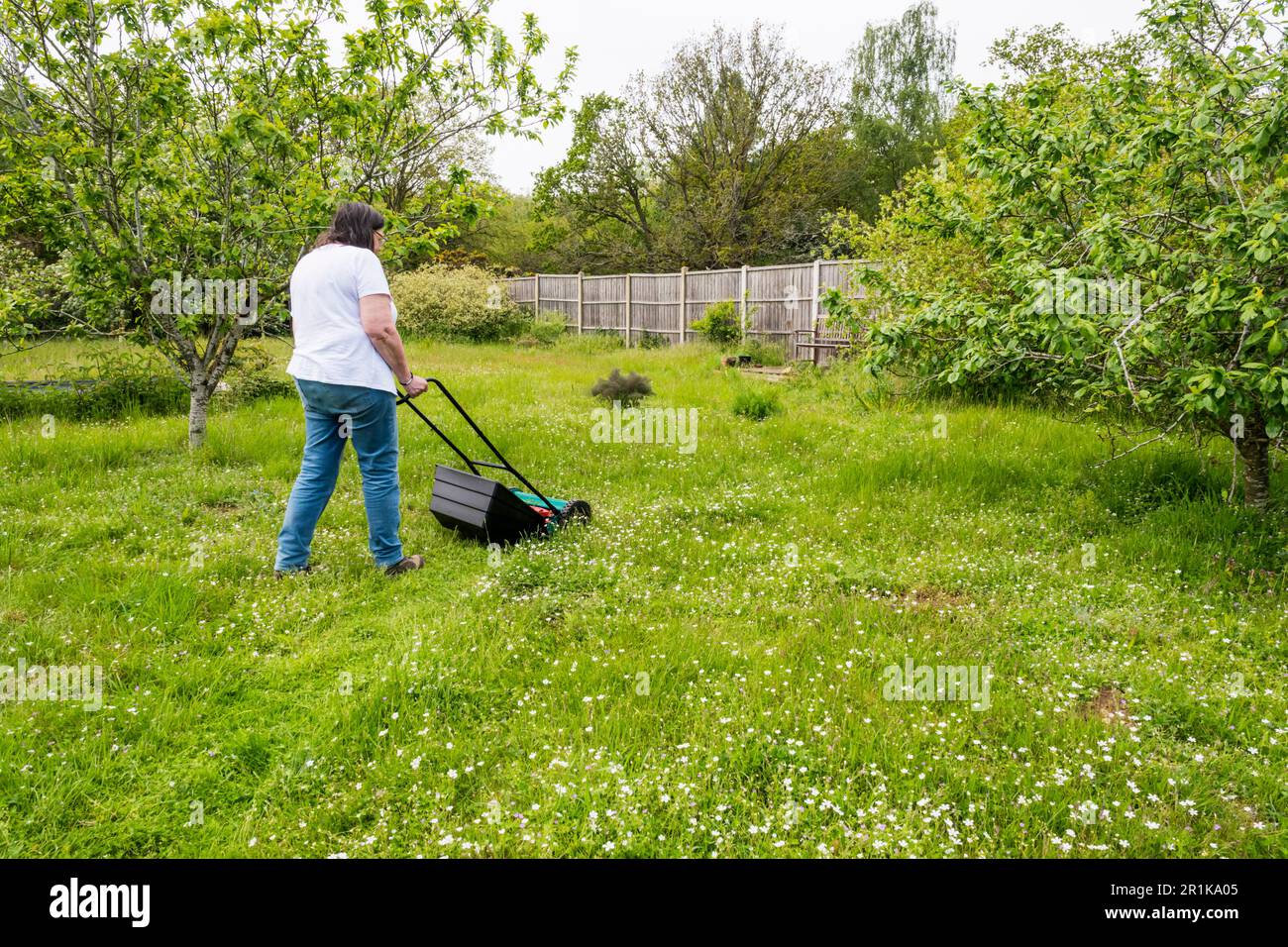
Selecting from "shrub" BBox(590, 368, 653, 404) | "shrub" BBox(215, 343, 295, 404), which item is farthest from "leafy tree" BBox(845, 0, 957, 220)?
"shrub" BBox(215, 343, 295, 404)

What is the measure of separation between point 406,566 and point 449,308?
1810cm

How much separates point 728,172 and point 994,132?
2399 cm

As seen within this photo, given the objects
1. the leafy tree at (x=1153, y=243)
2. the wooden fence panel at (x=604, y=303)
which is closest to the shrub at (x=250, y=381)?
the leafy tree at (x=1153, y=243)

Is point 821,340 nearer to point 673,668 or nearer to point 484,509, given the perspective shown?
point 484,509

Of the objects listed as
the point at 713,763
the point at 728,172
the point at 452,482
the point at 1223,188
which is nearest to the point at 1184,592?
the point at 1223,188

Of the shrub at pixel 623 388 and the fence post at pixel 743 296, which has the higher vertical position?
the fence post at pixel 743 296

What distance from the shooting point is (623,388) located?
11.3 m

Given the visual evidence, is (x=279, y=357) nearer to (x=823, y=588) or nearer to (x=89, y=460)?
(x=89, y=460)

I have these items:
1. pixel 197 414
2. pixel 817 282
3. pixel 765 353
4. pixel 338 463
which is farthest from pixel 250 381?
pixel 817 282

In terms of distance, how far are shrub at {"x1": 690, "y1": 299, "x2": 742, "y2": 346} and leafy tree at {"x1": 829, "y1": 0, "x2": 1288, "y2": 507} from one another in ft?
39.8

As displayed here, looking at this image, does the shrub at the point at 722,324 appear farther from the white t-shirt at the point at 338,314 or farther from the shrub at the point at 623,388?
the white t-shirt at the point at 338,314

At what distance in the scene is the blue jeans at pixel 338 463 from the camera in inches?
A: 182

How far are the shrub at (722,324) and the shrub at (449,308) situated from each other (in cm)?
693

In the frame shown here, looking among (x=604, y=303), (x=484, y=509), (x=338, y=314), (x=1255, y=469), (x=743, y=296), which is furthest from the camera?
(x=604, y=303)
